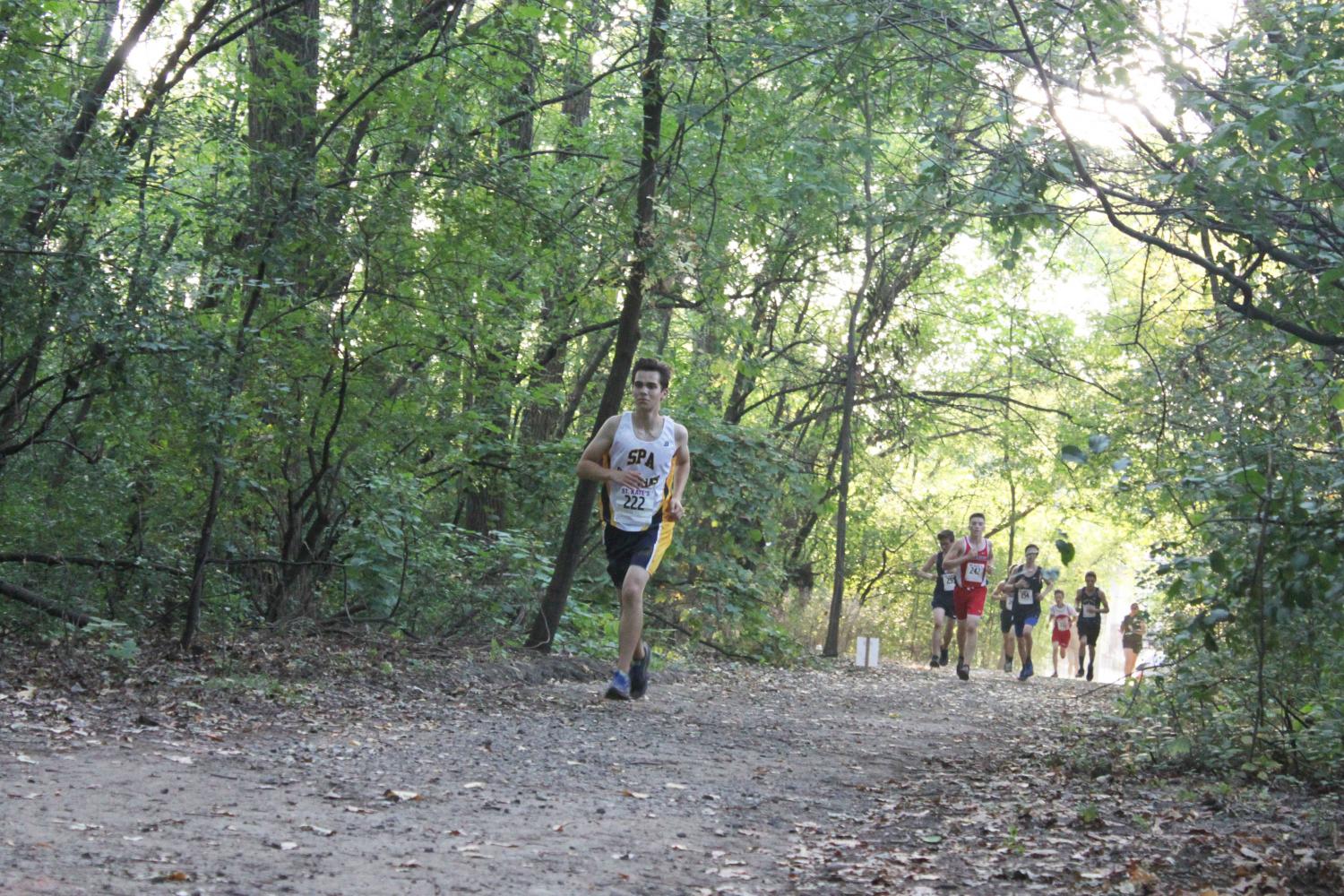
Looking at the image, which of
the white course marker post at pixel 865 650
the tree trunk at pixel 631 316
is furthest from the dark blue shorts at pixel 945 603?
the tree trunk at pixel 631 316

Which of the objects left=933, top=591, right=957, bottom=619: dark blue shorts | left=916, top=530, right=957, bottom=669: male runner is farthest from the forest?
left=933, top=591, right=957, bottom=619: dark blue shorts

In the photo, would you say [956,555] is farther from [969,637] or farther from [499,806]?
[499,806]

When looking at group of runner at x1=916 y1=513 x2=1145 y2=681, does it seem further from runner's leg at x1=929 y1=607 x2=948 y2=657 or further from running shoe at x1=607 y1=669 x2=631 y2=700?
running shoe at x1=607 y1=669 x2=631 y2=700

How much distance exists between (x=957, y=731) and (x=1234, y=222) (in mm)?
4922

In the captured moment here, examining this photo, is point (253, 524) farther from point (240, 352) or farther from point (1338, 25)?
point (1338, 25)

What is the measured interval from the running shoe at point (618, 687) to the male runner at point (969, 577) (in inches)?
341

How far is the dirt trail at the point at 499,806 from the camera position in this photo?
167 inches

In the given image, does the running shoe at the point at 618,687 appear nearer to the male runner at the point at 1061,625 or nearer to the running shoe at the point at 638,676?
the running shoe at the point at 638,676

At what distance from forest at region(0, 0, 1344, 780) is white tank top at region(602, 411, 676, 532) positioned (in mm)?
1889

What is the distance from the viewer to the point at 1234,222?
20.8ft

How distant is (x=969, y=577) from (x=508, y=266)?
907 cm

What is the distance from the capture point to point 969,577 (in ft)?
57.4

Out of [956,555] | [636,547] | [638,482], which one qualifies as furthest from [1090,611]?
[638,482]

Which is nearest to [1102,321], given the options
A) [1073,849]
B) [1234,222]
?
[1234,222]
